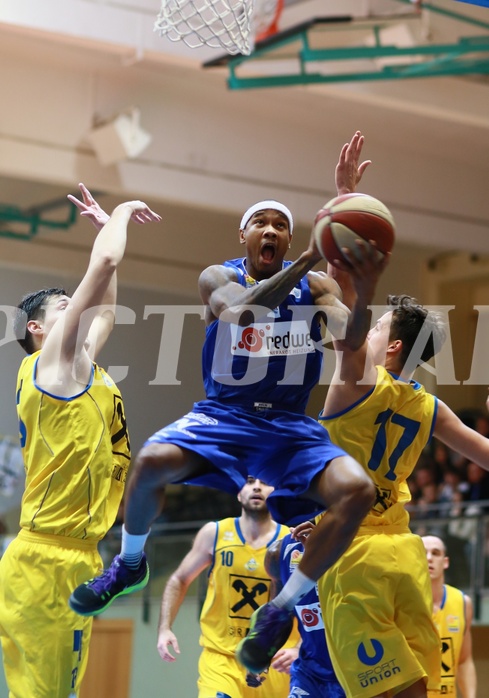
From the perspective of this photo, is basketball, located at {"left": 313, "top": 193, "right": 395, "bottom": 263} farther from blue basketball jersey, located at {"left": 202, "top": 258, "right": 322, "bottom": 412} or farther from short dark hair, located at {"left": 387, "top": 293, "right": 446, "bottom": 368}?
short dark hair, located at {"left": 387, "top": 293, "right": 446, "bottom": 368}

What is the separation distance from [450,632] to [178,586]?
2.05m

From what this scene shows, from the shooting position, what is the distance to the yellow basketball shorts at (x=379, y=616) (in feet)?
17.4

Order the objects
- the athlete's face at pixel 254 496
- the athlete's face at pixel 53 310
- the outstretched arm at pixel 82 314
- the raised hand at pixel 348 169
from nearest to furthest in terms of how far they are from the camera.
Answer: the raised hand at pixel 348 169 → the outstretched arm at pixel 82 314 → the athlete's face at pixel 53 310 → the athlete's face at pixel 254 496

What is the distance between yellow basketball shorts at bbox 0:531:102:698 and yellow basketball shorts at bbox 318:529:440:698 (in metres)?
1.29

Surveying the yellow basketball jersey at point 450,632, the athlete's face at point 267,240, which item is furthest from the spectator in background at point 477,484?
the athlete's face at point 267,240

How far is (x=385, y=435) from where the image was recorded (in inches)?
218

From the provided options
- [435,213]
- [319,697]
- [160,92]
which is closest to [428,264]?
[435,213]

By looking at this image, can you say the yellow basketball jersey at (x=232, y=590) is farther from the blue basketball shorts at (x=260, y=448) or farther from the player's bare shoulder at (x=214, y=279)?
the player's bare shoulder at (x=214, y=279)

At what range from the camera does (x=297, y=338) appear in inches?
196

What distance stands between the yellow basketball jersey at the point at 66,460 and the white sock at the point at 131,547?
0.74 meters

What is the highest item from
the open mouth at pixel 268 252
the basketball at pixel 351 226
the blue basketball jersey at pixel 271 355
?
the basketball at pixel 351 226

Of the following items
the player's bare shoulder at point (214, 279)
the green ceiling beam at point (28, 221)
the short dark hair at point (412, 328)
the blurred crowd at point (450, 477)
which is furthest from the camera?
the blurred crowd at point (450, 477)

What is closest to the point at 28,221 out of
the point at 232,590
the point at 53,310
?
the point at 232,590

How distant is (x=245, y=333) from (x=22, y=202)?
352 inches
